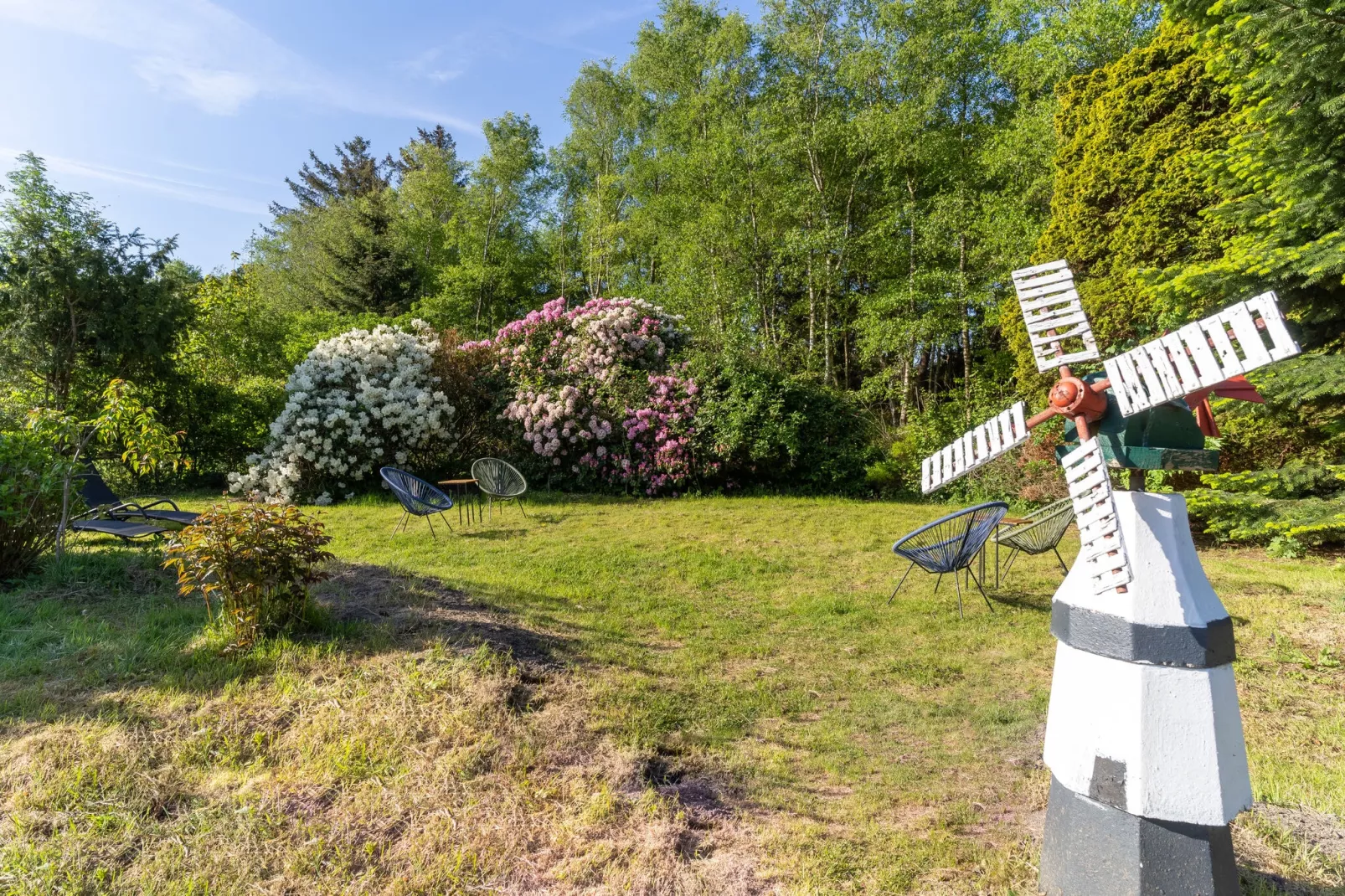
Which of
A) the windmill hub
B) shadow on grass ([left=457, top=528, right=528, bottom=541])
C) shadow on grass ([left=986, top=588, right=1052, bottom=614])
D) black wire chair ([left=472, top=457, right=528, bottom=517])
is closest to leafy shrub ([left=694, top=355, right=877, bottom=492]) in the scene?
black wire chair ([left=472, top=457, right=528, bottom=517])

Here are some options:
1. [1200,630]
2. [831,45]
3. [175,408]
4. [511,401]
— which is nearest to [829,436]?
[511,401]

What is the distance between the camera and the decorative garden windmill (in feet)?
6.15

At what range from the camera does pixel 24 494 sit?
477cm

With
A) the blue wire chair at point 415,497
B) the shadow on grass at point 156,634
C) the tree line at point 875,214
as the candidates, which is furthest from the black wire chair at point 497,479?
the tree line at point 875,214

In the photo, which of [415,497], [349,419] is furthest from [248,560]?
[349,419]

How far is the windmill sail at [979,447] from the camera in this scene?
2.58 meters

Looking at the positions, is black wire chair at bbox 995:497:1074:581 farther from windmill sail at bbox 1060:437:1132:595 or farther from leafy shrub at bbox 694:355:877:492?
leafy shrub at bbox 694:355:877:492

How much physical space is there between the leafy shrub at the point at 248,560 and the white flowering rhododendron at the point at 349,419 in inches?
256

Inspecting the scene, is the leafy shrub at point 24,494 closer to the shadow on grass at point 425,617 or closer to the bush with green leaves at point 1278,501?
the shadow on grass at point 425,617

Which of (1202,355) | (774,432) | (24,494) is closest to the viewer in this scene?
(1202,355)

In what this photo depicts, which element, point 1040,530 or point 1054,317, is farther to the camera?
point 1040,530

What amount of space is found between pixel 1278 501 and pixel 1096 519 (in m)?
6.16

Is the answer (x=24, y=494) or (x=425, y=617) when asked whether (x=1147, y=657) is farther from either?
(x=24, y=494)

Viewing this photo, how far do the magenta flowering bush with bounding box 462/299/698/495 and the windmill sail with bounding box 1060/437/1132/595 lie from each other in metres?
8.43
